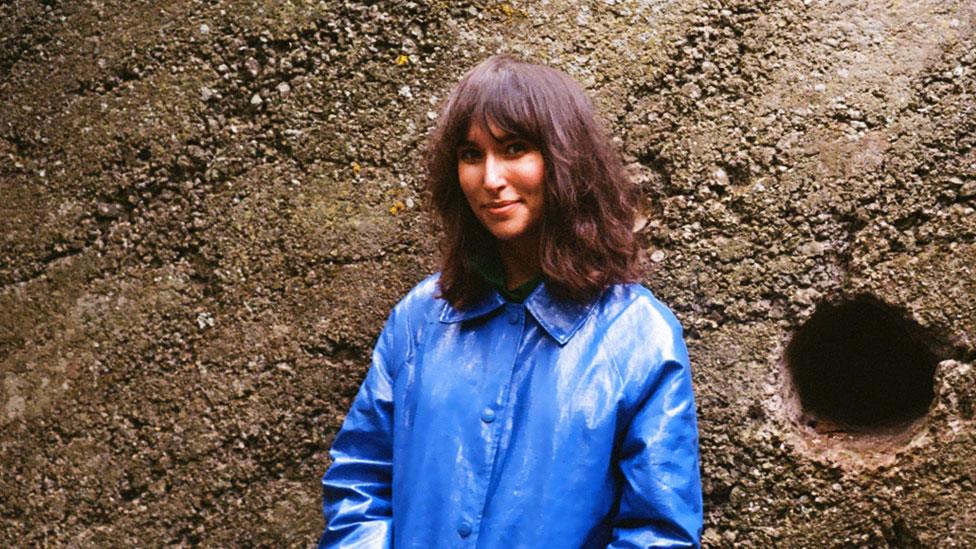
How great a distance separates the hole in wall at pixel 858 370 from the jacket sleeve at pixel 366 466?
81 centimetres

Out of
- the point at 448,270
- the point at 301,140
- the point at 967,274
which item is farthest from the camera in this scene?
the point at 301,140

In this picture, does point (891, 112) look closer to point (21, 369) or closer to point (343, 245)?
point (343, 245)

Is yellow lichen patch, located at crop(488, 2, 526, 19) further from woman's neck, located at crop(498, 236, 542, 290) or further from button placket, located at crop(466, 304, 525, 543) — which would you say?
button placket, located at crop(466, 304, 525, 543)

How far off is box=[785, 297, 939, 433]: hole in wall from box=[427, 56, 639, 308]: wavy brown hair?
1.72 feet

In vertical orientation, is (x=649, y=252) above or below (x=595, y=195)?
below

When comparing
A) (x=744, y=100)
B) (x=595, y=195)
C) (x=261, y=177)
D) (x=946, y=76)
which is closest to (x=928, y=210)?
(x=946, y=76)

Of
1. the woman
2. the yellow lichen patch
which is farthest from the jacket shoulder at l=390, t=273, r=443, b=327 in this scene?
the yellow lichen patch

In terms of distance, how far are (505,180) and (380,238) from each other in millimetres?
554

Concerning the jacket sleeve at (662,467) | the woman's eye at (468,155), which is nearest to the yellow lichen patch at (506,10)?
the woman's eye at (468,155)

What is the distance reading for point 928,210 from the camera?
1.72 meters

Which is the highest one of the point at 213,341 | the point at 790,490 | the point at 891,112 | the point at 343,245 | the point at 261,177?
the point at 891,112

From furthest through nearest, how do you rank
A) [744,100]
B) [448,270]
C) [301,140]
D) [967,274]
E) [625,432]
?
[301,140]
[744,100]
[967,274]
[448,270]
[625,432]

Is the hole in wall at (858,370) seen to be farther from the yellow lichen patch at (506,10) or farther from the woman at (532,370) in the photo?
the yellow lichen patch at (506,10)

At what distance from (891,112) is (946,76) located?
12cm
